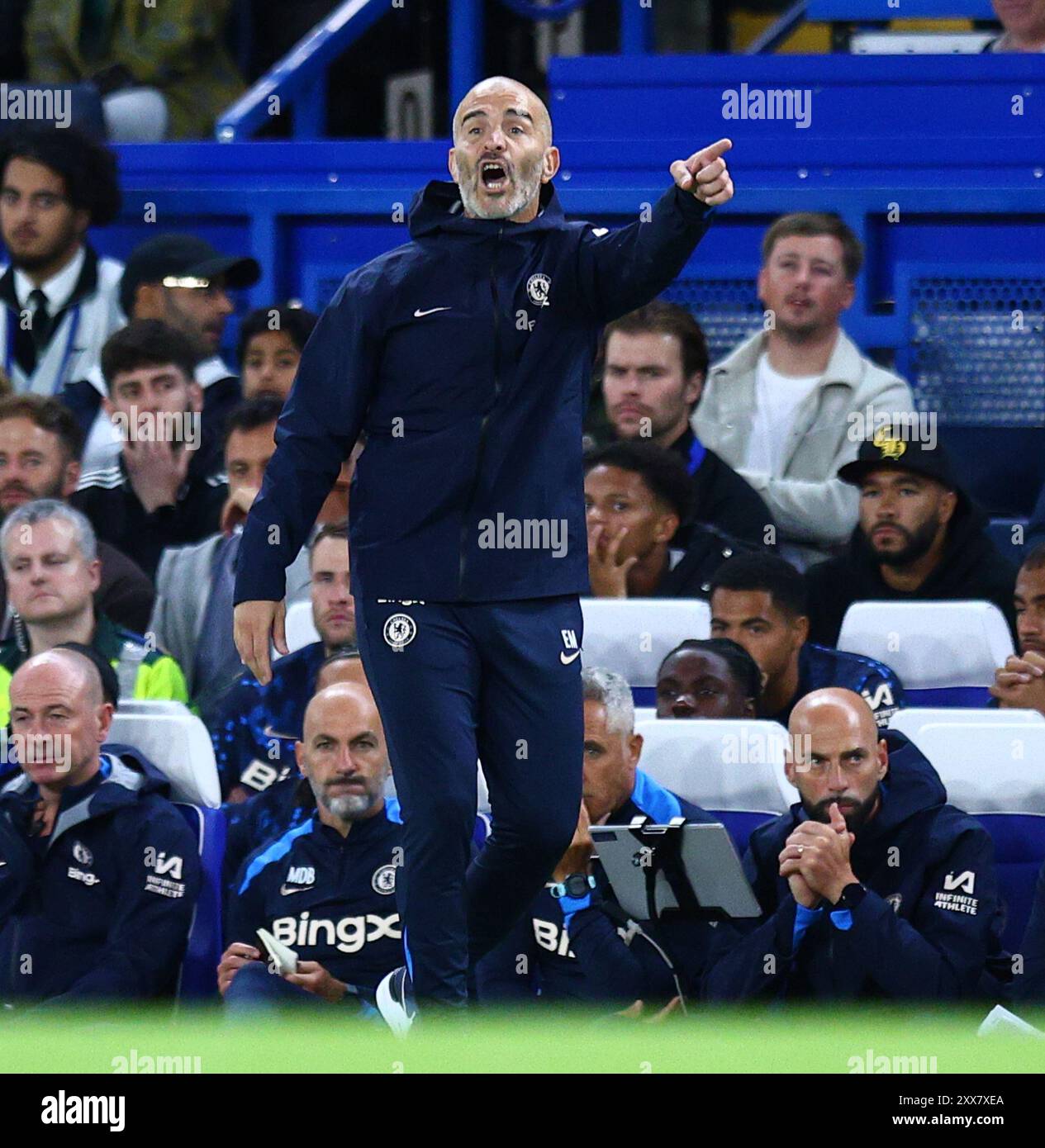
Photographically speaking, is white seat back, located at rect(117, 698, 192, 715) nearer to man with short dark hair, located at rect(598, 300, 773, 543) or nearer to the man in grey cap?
man with short dark hair, located at rect(598, 300, 773, 543)

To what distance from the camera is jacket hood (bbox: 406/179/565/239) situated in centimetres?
398

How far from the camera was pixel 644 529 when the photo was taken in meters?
6.19

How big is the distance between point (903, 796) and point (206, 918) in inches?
60.2

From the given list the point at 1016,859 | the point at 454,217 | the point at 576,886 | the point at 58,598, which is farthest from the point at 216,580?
the point at 454,217

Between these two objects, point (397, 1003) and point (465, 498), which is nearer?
point (465, 498)

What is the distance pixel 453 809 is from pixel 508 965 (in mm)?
1168

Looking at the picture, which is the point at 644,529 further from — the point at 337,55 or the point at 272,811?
the point at 337,55

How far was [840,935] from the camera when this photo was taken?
184 inches

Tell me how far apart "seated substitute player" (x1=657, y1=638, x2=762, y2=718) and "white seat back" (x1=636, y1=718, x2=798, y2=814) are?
0.70 ft

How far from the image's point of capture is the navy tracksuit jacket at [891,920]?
15.2 feet

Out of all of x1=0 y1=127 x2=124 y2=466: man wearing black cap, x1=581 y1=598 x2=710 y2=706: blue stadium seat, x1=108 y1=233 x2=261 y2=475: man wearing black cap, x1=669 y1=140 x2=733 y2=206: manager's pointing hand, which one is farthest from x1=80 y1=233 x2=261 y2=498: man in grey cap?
x1=669 y1=140 x2=733 y2=206: manager's pointing hand

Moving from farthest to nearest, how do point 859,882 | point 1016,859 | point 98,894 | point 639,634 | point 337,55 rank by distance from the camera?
1. point 337,55
2. point 639,634
3. point 1016,859
4. point 98,894
5. point 859,882
